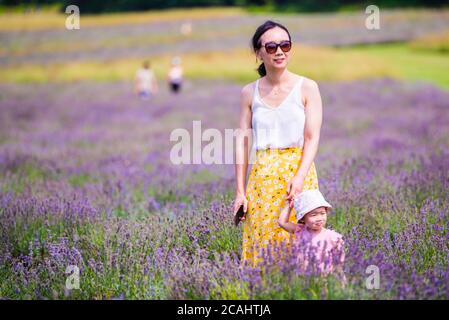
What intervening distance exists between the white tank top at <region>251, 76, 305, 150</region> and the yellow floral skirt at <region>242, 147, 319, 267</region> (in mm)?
49

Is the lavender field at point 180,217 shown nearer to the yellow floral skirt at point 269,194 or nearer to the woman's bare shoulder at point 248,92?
the yellow floral skirt at point 269,194

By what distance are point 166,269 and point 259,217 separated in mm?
560

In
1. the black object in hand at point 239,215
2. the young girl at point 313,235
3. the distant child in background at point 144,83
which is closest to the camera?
the young girl at point 313,235

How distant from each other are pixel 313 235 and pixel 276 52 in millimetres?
969

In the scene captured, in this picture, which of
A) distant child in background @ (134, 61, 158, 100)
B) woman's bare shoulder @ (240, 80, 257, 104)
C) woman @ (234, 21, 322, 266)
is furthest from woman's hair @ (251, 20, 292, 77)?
distant child in background @ (134, 61, 158, 100)

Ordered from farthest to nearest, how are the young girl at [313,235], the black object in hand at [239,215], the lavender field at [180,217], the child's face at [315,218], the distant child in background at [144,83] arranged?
the distant child in background at [144,83]
the black object in hand at [239,215]
the child's face at [315,218]
the lavender field at [180,217]
the young girl at [313,235]

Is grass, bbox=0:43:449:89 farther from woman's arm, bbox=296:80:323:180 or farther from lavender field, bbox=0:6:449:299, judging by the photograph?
woman's arm, bbox=296:80:323:180

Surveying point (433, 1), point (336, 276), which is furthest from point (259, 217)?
point (433, 1)

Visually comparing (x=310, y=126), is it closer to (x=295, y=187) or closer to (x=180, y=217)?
(x=295, y=187)

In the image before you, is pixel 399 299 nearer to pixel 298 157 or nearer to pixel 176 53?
pixel 298 157

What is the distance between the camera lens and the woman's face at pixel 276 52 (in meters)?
3.44

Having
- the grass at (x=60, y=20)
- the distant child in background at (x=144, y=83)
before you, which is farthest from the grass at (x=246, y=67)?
the distant child in background at (x=144, y=83)

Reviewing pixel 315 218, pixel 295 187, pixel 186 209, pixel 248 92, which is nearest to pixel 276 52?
pixel 248 92

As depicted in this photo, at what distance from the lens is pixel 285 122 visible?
3463 millimetres
